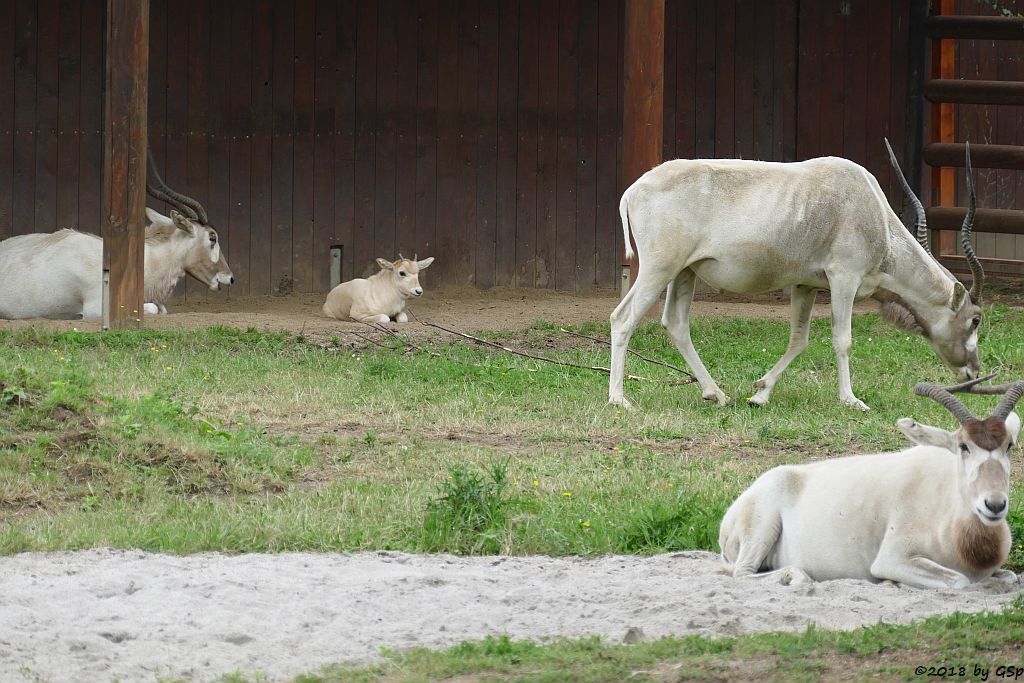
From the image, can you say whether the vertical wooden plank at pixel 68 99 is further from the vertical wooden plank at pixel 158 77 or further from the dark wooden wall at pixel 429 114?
the vertical wooden plank at pixel 158 77

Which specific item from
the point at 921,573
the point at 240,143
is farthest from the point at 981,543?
the point at 240,143

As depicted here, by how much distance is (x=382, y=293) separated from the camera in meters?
14.6

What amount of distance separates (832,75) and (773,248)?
23.6 feet

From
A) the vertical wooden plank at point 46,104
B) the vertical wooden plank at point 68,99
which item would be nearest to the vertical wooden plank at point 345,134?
the vertical wooden plank at point 68,99

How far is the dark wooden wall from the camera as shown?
15.4 meters

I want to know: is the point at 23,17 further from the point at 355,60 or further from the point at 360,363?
the point at 360,363

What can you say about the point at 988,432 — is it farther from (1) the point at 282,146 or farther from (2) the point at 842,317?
(1) the point at 282,146

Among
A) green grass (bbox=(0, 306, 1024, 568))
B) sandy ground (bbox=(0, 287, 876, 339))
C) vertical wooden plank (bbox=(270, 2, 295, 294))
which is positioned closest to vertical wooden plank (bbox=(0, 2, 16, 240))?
sandy ground (bbox=(0, 287, 876, 339))

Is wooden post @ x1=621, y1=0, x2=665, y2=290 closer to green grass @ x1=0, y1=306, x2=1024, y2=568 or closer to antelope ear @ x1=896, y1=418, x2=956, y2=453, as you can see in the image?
green grass @ x1=0, y1=306, x2=1024, y2=568

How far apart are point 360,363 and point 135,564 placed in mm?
5530

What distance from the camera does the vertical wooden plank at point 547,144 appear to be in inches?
645

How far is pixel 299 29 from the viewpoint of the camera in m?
15.9

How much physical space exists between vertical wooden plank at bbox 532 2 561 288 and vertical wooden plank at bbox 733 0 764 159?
2.09 m

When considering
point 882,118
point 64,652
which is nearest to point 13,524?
point 64,652
